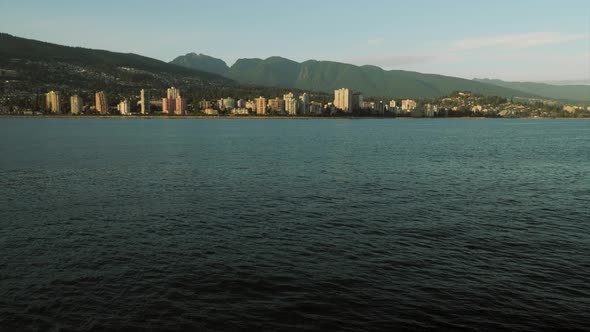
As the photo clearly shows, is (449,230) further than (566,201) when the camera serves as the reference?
No

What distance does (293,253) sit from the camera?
2614cm

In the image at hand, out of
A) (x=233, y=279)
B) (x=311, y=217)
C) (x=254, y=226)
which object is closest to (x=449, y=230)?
(x=311, y=217)

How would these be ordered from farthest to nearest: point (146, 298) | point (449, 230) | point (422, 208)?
A: point (422, 208) → point (449, 230) → point (146, 298)

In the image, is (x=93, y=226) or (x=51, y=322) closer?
(x=51, y=322)

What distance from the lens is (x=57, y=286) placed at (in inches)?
832

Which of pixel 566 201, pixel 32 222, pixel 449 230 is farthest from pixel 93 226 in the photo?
pixel 566 201

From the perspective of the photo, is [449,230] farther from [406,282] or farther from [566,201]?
[566,201]

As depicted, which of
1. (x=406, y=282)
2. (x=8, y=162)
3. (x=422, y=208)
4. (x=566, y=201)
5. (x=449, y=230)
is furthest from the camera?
(x=8, y=162)

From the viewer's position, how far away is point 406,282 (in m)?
21.9

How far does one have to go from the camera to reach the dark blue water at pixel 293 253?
A: 18.7 m

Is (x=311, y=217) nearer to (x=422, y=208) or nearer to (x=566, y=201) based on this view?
(x=422, y=208)

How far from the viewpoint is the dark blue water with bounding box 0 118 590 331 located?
61.5 feet

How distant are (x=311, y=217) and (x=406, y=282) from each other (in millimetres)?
13719

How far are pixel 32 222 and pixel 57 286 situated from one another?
14.2 metres
